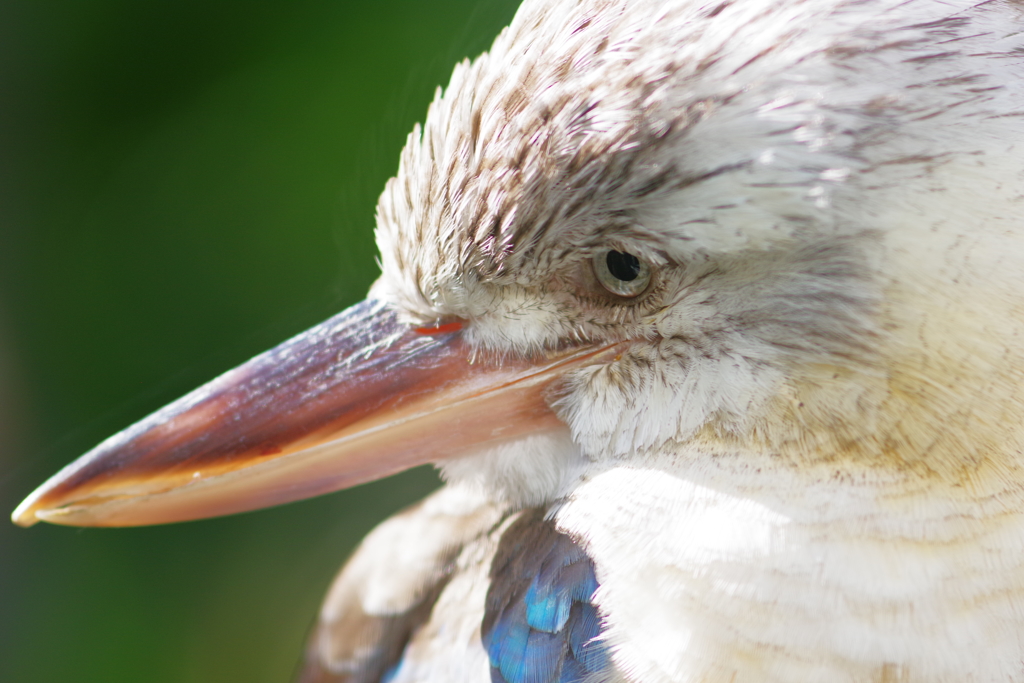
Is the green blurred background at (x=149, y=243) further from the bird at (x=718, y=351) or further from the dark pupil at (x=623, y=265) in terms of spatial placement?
the dark pupil at (x=623, y=265)

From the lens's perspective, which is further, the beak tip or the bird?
the beak tip

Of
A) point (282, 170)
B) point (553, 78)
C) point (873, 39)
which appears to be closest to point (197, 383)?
point (282, 170)

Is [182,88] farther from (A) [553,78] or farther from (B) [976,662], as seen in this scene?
(B) [976,662]

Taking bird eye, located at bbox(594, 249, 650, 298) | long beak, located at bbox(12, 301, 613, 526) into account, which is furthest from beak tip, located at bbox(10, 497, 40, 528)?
bird eye, located at bbox(594, 249, 650, 298)

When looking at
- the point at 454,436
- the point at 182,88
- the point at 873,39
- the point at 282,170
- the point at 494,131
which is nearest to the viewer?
the point at 873,39

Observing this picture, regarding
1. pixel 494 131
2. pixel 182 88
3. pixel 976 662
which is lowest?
pixel 976 662

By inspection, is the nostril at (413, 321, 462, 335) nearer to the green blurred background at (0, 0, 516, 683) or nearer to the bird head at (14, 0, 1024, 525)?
the bird head at (14, 0, 1024, 525)

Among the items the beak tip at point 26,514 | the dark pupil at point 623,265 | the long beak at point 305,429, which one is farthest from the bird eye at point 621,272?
the beak tip at point 26,514

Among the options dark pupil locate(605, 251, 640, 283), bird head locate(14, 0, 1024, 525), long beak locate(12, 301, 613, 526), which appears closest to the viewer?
bird head locate(14, 0, 1024, 525)
